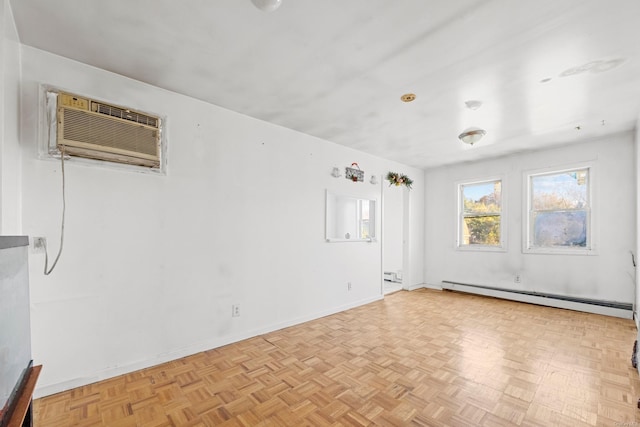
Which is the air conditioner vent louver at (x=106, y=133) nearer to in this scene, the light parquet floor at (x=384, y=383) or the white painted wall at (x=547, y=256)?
the light parquet floor at (x=384, y=383)

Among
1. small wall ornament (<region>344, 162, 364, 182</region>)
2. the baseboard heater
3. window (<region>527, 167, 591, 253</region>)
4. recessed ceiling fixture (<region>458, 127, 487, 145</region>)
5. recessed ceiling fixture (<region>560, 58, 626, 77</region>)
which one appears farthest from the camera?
small wall ornament (<region>344, 162, 364, 182</region>)

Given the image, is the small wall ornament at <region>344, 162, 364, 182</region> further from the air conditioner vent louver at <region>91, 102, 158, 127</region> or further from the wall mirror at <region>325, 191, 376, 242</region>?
the air conditioner vent louver at <region>91, 102, 158, 127</region>

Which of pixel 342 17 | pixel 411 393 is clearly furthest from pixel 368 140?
pixel 411 393

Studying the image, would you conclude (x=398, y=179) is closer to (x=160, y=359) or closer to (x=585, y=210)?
(x=585, y=210)

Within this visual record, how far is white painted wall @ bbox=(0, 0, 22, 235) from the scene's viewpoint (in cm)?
162

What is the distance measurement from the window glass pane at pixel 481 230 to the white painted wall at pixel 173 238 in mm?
3063

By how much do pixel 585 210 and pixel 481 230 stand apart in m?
1.49

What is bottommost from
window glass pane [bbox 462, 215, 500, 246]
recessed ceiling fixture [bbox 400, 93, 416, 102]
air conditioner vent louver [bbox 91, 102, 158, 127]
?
window glass pane [bbox 462, 215, 500, 246]

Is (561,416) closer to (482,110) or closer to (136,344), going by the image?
(482,110)

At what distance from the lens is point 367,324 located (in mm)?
3688

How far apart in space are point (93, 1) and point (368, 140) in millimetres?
3203

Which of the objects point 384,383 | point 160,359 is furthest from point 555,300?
point 160,359

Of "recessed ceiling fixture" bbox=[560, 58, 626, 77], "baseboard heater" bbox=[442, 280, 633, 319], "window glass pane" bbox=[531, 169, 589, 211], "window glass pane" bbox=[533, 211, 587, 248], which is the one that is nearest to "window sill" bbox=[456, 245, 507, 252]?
"window glass pane" bbox=[533, 211, 587, 248]

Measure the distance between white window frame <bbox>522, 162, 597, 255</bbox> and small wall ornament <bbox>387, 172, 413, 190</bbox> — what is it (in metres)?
1.85
